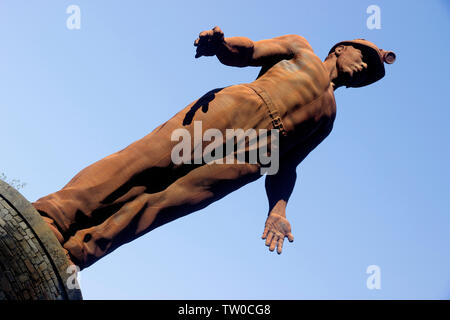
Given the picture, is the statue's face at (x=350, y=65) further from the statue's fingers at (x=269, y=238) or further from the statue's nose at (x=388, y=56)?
the statue's fingers at (x=269, y=238)

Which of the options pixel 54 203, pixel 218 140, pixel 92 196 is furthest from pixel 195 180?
pixel 54 203

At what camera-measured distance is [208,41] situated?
16.1 feet

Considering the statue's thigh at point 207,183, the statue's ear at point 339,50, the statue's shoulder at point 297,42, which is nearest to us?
the statue's thigh at point 207,183

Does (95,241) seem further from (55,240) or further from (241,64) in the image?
(241,64)

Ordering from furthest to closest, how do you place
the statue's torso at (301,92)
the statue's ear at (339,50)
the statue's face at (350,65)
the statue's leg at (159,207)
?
1. the statue's ear at (339,50)
2. the statue's face at (350,65)
3. the statue's torso at (301,92)
4. the statue's leg at (159,207)

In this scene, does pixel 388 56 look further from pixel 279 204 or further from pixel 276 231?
pixel 276 231

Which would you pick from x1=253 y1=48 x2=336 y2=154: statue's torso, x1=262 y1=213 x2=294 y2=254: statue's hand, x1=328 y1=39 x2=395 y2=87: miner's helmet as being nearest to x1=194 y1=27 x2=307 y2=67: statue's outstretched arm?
x1=253 y1=48 x2=336 y2=154: statue's torso

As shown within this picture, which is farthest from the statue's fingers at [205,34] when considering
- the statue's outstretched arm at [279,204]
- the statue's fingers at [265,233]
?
the statue's fingers at [265,233]

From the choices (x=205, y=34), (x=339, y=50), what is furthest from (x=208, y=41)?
(x=339, y=50)

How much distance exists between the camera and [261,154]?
5723 mm

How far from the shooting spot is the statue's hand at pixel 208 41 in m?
4.89

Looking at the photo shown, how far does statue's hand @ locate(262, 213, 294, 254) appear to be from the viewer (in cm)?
598

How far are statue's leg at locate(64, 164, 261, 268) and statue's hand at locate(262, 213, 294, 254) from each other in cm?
60

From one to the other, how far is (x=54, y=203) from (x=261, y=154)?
6.77 ft
